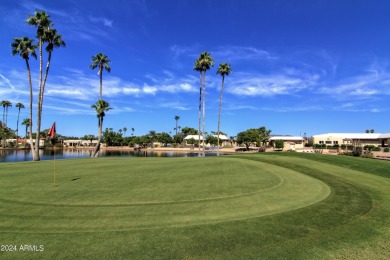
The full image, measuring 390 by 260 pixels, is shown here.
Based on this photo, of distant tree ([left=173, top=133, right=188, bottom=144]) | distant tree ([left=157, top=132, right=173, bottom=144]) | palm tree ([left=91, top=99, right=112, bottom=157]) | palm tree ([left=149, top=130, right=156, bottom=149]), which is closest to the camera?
palm tree ([left=91, top=99, right=112, bottom=157])

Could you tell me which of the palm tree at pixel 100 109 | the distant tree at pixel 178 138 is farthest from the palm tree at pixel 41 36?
the distant tree at pixel 178 138

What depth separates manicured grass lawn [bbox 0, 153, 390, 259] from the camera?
5.68 metres

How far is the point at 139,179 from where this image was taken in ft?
49.0

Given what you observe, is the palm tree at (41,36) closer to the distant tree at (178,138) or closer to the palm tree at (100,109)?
the palm tree at (100,109)

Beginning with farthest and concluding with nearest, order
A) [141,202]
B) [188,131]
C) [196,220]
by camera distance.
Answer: [188,131], [141,202], [196,220]

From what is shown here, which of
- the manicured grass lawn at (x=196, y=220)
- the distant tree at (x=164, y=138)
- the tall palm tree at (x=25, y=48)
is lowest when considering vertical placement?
the manicured grass lawn at (x=196, y=220)

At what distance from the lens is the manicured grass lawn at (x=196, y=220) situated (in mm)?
5680

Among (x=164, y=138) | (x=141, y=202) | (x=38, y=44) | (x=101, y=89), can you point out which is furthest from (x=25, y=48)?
(x=164, y=138)

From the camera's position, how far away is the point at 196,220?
753 centimetres

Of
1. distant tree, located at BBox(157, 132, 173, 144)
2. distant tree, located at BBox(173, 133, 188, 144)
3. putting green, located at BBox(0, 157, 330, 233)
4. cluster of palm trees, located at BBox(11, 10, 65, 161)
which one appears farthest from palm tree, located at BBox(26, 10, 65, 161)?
distant tree, located at BBox(173, 133, 188, 144)

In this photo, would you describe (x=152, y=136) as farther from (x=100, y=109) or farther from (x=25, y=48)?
(x=25, y=48)

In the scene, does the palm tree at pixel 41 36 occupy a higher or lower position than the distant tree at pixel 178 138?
higher

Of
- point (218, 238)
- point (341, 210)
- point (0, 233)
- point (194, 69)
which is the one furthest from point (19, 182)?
point (194, 69)

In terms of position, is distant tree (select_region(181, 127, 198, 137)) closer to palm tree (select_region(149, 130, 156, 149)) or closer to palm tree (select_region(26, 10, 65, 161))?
Answer: palm tree (select_region(149, 130, 156, 149))
